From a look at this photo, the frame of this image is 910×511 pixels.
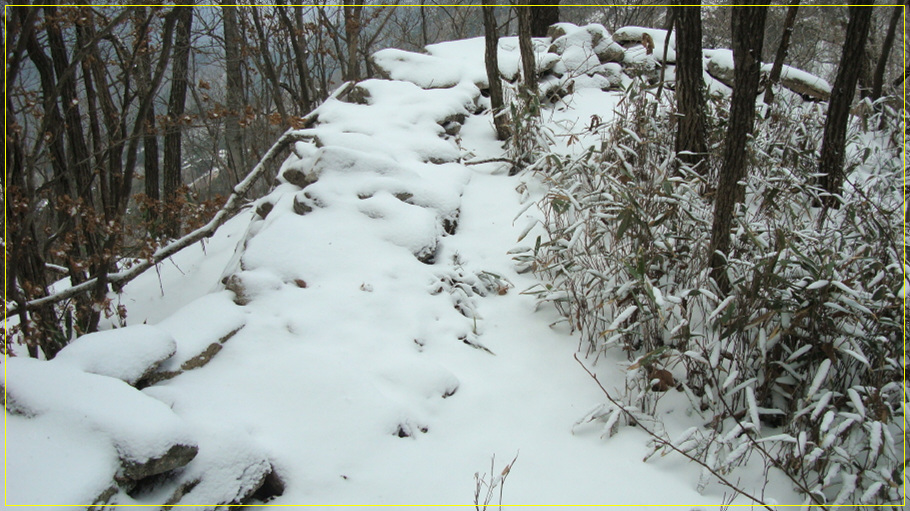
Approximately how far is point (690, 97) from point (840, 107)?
97cm

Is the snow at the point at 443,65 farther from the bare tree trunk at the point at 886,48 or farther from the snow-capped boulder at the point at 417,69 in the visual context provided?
the bare tree trunk at the point at 886,48

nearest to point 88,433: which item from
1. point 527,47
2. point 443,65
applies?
point 527,47

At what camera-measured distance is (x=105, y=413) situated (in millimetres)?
1718

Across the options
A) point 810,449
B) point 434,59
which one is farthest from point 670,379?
point 434,59

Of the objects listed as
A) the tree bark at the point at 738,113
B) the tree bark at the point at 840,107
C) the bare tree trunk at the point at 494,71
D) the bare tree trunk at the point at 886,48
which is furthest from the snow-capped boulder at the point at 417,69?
the bare tree trunk at the point at 886,48

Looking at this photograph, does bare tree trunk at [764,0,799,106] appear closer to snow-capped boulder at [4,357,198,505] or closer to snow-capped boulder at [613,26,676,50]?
snow-capped boulder at [613,26,676,50]

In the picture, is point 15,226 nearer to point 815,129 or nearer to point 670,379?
point 670,379

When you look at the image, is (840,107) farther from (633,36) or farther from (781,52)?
(633,36)

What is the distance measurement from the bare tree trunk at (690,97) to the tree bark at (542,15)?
15.0 ft

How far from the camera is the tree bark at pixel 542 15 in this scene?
8109mm

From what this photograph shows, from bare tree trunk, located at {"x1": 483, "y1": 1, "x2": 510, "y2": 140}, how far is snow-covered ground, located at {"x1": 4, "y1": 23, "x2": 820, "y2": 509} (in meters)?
1.44

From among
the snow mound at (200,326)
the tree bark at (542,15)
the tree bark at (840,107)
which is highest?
the tree bark at (542,15)

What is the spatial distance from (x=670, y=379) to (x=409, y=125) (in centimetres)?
310

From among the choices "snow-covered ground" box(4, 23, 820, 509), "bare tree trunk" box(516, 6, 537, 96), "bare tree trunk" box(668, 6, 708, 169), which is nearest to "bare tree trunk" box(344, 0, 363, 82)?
"bare tree trunk" box(516, 6, 537, 96)
